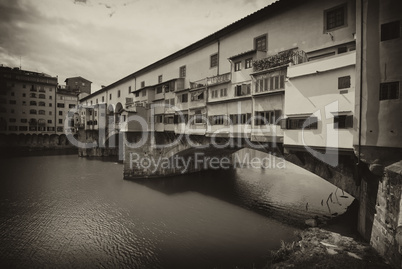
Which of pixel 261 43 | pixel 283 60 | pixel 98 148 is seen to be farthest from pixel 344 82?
pixel 98 148

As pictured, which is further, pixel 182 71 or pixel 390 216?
pixel 182 71

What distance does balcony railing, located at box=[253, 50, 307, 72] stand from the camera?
14453 mm

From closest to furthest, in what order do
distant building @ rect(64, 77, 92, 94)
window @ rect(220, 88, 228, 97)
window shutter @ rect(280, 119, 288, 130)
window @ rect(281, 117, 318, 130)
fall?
window @ rect(281, 117, 318, 130), window shutter @ rect(280, 119, 288, 130), window @ rect(220, 88, 228, 97), distant building @ rect(64, 77, 92, 94)

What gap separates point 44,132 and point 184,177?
60661 millimetres

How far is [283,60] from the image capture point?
49.2ft

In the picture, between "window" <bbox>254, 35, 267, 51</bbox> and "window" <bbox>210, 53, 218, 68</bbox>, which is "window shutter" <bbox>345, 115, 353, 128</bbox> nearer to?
"window" <bbox>254, 35, 267, 51</bbox>

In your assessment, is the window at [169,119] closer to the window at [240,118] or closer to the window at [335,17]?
the window at [240,118]

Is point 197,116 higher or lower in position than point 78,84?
lower

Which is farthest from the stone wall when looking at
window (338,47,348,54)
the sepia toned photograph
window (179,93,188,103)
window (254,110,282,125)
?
window (179,93,188,103)

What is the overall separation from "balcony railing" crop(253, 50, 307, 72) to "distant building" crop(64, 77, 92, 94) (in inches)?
A: 3145

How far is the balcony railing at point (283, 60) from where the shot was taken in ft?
47.4

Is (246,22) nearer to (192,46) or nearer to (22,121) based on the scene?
(192,46)

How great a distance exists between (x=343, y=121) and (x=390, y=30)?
463 cm

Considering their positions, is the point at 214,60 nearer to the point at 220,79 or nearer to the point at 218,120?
the point at 220,79
